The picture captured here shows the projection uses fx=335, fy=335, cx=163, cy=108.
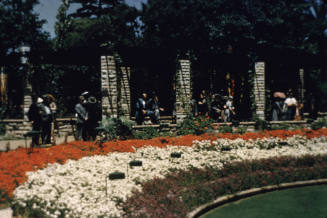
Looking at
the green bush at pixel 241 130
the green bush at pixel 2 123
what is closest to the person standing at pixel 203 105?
the green bush at pixel 241 130

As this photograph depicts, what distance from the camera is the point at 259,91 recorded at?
52.1 feet

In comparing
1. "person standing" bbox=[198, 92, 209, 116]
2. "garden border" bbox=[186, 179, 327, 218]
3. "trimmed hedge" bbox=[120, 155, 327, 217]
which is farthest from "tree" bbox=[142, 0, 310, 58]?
"garden border" bbox=[186, 179, 327, 218]

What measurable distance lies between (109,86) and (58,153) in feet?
19.2

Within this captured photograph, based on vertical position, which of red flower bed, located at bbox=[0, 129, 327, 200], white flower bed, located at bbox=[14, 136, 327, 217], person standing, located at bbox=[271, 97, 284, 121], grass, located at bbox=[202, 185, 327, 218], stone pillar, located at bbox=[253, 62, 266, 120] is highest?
stone pillar, located at bbox=[253, 62, 266, 120]

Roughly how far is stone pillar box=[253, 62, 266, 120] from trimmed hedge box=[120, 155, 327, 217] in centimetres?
637

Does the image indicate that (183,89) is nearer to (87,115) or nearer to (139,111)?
(139,111)

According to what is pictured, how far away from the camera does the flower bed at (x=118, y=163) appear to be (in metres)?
5.74

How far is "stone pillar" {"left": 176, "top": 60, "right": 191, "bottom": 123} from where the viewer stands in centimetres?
1441

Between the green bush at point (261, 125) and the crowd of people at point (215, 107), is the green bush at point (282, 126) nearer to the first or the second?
the green bush at point (261, 125)

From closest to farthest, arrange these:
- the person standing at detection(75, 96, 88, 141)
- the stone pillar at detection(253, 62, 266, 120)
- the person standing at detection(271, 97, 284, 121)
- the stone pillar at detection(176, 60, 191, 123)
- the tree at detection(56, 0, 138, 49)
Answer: the person standing at detection(75, 96, 88, 141)
the stone pillar at detection(176, 60, 191, 123)
the stone pillar at detection(253, 62, 266, 120)
the person standing at detection(271, 97, 284, 121)
the tree at detection(56, 0, 138, 49)

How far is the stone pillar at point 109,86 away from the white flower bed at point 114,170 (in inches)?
166

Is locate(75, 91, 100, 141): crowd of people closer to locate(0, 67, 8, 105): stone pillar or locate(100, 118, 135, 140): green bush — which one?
locate(100, 118, 135, 140): green bush

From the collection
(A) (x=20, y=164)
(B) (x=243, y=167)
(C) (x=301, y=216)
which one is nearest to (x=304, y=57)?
(B) (x=243, y=167)

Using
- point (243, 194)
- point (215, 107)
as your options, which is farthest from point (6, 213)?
point (215, 107)
